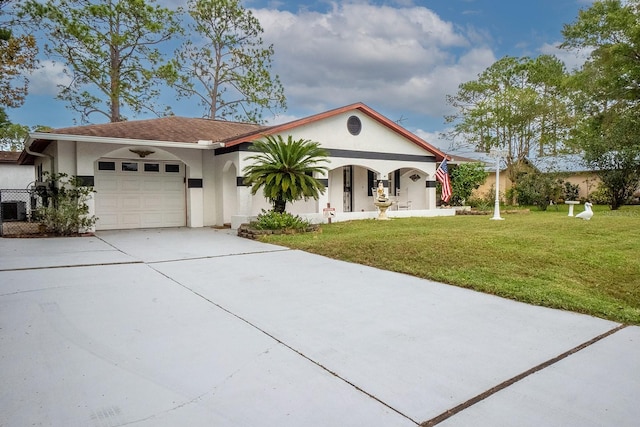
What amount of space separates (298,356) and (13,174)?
79.8 feet

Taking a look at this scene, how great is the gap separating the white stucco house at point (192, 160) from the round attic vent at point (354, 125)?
1.5 inches

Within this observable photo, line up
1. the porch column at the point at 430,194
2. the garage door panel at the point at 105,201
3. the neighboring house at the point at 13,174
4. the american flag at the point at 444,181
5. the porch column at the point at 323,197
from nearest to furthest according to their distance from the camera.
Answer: the garage door panel at the point at 105,201
the porch column at the point at 323,197
the american flag at the point at 444,181
the porch column at the point at 430,194
the neighboring house at the point at 13,174

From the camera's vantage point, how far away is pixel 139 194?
534 inches

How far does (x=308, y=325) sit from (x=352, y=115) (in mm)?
12591

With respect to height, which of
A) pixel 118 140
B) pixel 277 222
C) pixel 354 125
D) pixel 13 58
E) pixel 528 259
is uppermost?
pixel 13 58

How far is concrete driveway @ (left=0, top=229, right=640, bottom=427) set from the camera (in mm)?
2541

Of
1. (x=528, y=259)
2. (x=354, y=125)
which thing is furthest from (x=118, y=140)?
(x=528, y=259)

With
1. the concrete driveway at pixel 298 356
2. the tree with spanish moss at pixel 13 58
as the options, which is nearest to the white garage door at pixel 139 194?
the concrete driveway at pixel 298 356

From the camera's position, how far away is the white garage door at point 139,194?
12930 millimetres

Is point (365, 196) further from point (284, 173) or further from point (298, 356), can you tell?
point (298, 356)

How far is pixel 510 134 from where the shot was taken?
26.9 metres

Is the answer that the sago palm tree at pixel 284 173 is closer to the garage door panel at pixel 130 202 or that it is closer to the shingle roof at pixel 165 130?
the shingle roof at pixel 165 130

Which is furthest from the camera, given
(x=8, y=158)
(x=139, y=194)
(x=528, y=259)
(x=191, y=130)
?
(x=8, y=158)

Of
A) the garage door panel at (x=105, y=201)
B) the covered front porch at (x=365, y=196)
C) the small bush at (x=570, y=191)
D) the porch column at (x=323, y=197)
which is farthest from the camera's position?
the small bush at (x=570, y=191)
